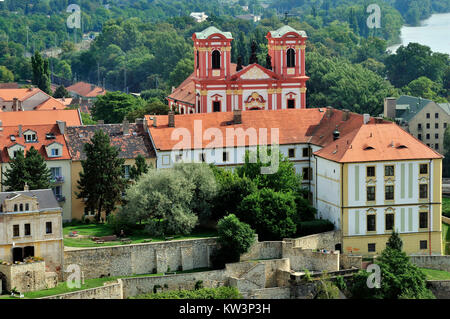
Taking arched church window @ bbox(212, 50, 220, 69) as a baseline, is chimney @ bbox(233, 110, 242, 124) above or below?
below

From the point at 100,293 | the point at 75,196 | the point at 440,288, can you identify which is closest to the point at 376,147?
the point at 440,288

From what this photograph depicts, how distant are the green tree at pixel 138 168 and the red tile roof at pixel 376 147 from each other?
10.9m

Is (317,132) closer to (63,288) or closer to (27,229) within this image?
(27,229)

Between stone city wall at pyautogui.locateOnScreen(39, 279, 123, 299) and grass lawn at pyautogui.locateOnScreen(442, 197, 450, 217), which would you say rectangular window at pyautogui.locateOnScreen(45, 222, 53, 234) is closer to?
stone city wall at pyautogui.locateOnScreen(39, 279, 123, 299)

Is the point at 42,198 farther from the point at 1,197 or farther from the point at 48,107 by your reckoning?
the point at 48,107

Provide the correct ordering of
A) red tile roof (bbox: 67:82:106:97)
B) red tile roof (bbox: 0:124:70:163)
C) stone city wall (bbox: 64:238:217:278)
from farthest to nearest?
1. red tile roof (bbox: 67:82:106:97)
2. red tile roof (bbox: 0:124:70:163)
3. stone city wall (bbox: 64:238:217:278)

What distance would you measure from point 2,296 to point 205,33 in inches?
1618

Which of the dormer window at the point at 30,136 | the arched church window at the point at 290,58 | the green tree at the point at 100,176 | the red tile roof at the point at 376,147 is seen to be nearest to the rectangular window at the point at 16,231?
the green tree at the point at 100,176

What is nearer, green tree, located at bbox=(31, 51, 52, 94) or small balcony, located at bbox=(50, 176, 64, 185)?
small balcony, located at bbox=(50, 176, 64, 185)

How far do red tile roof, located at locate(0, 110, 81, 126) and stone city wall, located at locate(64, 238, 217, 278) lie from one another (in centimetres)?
2580

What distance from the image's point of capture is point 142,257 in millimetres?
61031

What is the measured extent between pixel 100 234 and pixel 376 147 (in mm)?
16943

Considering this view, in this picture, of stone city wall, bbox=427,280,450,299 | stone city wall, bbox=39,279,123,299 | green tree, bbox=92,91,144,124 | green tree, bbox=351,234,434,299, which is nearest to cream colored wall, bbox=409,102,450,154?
green tree, bbox=92,91,144,124

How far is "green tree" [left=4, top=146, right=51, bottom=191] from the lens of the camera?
64625 mm
